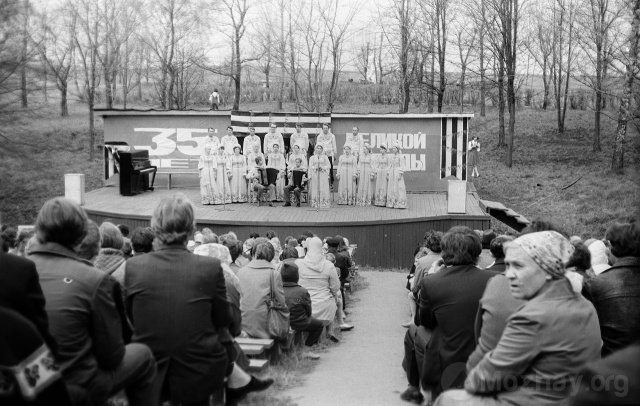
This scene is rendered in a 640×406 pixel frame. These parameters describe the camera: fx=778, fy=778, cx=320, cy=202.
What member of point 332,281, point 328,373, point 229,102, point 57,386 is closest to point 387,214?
point 332,281

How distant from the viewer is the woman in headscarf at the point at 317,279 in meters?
8.26

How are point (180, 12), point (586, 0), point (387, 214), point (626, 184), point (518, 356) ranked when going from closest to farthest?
point (518, 356) → point (387, 214) → point (626, 184) → point (586, 0) → point (180, 12)

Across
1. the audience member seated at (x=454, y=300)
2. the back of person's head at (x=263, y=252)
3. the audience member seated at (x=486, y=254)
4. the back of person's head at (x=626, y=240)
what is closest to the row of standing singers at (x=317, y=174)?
the audience member seated at (x=486, y=254)

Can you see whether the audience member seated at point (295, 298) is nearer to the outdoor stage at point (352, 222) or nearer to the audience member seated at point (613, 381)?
the audience member seated at point (613, 381)

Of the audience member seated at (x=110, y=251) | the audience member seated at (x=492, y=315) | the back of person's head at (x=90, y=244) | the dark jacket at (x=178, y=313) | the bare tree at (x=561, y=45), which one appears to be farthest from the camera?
the bare tree at (x=561, y=45)

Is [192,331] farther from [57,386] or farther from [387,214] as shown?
[387,214]

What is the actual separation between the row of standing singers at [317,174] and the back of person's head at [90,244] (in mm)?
13234

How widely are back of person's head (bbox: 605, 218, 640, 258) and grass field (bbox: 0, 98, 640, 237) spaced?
16537mm

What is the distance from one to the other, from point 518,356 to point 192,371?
1819 mm

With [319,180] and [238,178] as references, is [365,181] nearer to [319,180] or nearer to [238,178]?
[319,180]

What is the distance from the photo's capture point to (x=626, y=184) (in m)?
24.8

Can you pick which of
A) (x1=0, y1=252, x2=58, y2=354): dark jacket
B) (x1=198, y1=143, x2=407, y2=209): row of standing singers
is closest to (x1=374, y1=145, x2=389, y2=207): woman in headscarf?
(x1=198, y1=143, x2=407, y2=209): row of standing singers

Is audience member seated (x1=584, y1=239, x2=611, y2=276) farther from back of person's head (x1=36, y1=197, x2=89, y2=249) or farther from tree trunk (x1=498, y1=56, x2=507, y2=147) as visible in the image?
tree trunk (x1=498, y1=56, x2=507, y2=147)

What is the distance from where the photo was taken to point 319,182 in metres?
17.6
